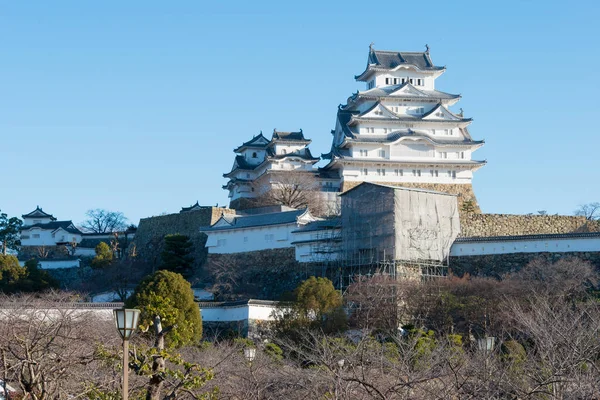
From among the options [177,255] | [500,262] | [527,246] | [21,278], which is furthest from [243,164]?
[527,246]

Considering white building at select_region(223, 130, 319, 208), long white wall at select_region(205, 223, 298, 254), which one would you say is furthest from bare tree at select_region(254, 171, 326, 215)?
long white wall at select_region(205, 223, 298, 254)

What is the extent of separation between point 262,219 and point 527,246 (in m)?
9.77

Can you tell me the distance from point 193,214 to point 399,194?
1103 centimetres

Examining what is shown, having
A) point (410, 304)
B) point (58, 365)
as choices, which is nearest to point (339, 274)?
point (410, 304)

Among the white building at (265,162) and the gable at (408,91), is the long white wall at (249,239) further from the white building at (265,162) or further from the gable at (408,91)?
the gable at (408,91)

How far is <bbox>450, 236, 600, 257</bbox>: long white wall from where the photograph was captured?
31.6 metres

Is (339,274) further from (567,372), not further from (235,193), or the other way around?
(567,372)

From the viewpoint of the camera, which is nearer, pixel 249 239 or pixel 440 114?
pixel 249 239

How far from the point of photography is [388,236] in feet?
109

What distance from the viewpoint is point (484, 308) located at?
90.0ft

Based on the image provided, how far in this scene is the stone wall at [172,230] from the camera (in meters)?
40.4

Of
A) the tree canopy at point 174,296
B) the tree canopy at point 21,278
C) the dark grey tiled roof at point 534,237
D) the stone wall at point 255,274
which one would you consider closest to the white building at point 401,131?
the stone wall at point 255,274

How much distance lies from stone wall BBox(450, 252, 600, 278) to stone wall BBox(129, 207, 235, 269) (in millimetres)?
10187

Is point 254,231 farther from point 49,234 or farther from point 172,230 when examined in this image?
point 49,234
